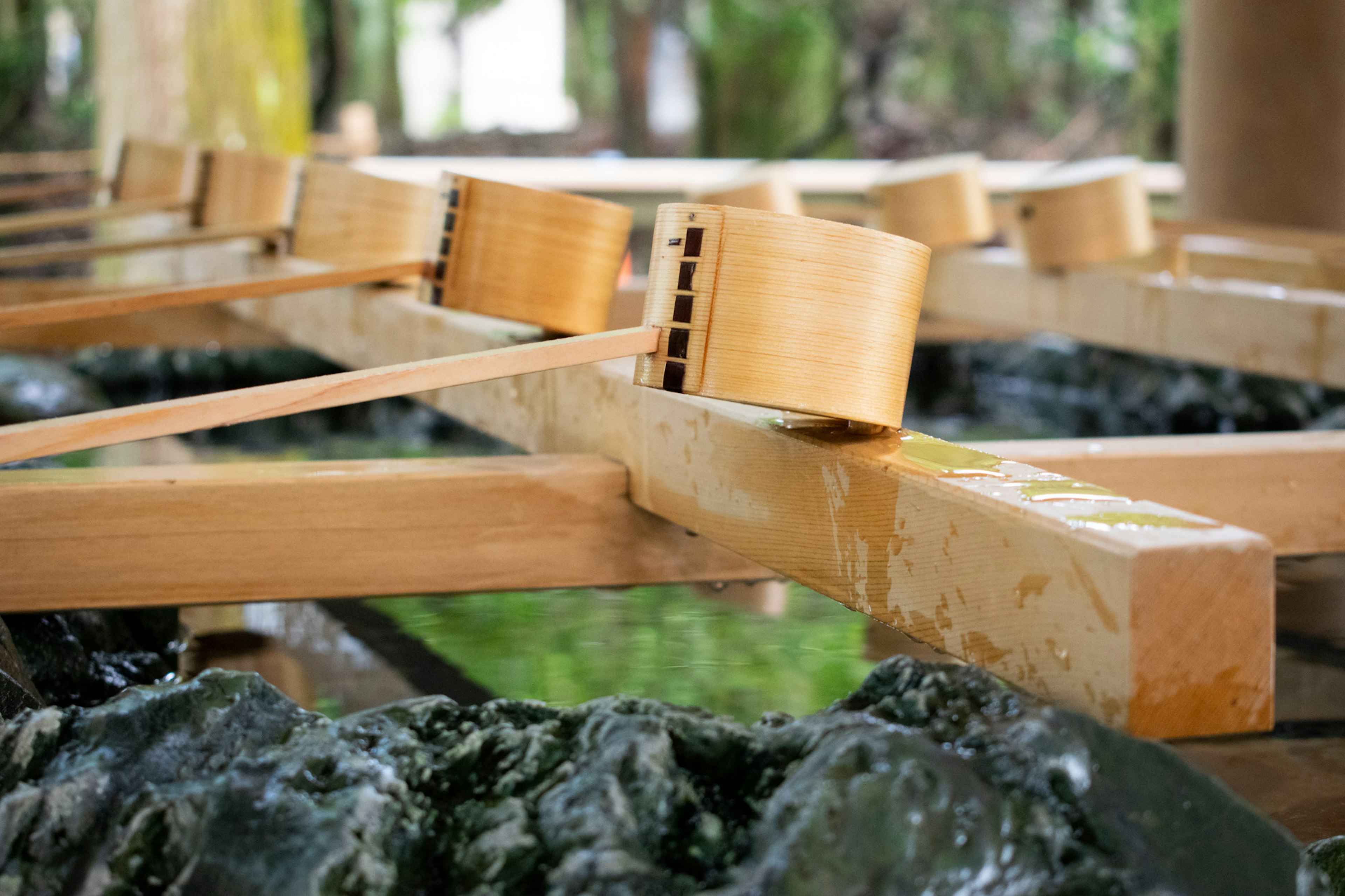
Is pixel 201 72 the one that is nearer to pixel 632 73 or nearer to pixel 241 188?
pixel 241 188

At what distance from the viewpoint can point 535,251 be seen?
2289 mm

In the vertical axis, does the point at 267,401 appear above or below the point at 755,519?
above

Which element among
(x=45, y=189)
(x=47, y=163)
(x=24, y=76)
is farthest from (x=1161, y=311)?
(x=24, y=76)

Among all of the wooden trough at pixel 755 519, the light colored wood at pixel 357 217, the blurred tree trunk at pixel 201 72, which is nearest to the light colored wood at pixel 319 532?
the wooden trough at pixel 755 519

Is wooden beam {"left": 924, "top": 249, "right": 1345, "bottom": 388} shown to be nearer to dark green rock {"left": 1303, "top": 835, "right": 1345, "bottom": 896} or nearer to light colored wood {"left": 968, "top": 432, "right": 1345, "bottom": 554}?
light colored wood {"left": 968, "top": 432, "right": 1345, "bottom": 554}

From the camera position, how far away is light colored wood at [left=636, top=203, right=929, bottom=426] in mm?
1521

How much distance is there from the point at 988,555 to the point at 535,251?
46.4 inches

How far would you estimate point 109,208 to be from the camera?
11.4ft

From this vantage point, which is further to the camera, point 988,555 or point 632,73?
point 632,73

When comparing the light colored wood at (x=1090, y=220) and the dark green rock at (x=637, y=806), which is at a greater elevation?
the light colored wood at (x=1090, y=220)

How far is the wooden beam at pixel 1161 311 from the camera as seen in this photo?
3.21 m

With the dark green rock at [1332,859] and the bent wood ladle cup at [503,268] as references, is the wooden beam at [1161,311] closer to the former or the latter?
the bent wood ladle cup at [503,268]

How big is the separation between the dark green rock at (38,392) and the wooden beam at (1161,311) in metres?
3.25

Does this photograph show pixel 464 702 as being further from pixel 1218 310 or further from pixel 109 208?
pixel 1218 310
